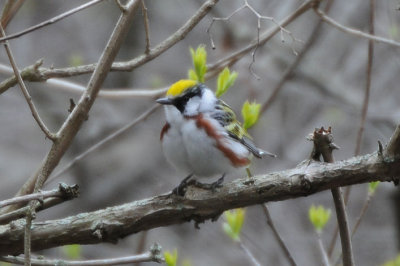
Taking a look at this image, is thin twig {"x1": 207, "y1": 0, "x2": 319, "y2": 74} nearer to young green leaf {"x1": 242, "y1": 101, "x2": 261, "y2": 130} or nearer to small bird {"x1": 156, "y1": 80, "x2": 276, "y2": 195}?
small bird {"x1": 156, "y1": 80, "x2": 276, "y2": 195}

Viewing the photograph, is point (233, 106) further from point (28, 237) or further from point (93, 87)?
point (28, 237)

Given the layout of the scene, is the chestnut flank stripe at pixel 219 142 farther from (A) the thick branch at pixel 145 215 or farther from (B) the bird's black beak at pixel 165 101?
(A) the thick branch at pixel 145 215

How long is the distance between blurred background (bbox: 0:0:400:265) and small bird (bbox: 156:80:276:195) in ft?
7.76

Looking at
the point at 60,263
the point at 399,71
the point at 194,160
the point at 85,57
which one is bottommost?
the point at 60,263

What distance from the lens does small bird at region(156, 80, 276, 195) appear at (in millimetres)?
2809

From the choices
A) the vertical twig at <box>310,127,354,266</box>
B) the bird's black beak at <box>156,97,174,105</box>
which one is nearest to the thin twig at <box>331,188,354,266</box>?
the vertical twig at <box>310,127,354,266</box>

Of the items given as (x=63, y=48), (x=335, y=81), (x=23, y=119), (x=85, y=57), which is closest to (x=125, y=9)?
(x=335, y=81)

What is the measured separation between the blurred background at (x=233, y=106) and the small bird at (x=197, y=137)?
2366mm

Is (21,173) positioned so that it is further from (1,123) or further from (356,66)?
(356,66)

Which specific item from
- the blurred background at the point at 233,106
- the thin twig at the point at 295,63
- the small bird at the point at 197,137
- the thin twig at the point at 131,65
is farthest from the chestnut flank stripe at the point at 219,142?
the blurred background at the point at 233,106

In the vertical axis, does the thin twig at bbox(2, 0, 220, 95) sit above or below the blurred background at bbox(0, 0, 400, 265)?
below

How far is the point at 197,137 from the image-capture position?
2.82 metres

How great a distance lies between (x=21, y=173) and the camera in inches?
291

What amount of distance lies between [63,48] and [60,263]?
16.0 ft
